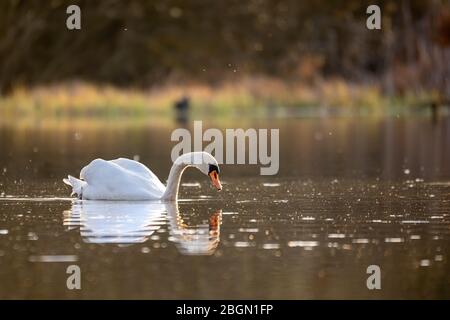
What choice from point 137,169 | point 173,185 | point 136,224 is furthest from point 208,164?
point 136,224

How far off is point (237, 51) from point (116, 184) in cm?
4300

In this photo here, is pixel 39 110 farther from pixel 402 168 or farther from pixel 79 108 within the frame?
pixel 402 168

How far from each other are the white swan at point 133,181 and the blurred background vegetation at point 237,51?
30706 millimetres

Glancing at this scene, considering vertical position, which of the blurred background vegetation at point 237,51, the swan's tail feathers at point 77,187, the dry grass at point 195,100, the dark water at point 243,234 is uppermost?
the blurred background vegetation at point 237,51

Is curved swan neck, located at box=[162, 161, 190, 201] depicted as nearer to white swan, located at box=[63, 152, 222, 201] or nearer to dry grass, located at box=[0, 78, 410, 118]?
white swan, located at box=[63, 152, 222, 201]

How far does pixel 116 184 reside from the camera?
47.6ft

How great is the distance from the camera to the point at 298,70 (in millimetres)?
53906

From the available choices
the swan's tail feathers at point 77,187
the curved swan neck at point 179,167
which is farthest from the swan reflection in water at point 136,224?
the swan's tail feathers at point 77,187

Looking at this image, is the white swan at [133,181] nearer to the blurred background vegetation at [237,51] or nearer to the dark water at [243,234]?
the dark water at [243,234]

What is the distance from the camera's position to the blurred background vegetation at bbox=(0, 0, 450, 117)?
155ft

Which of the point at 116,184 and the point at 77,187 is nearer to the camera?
the point at 116,184

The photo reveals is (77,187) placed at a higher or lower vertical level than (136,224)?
higher

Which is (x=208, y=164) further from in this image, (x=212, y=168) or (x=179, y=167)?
(x=179, y=167)

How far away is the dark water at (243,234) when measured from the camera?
376 inches
